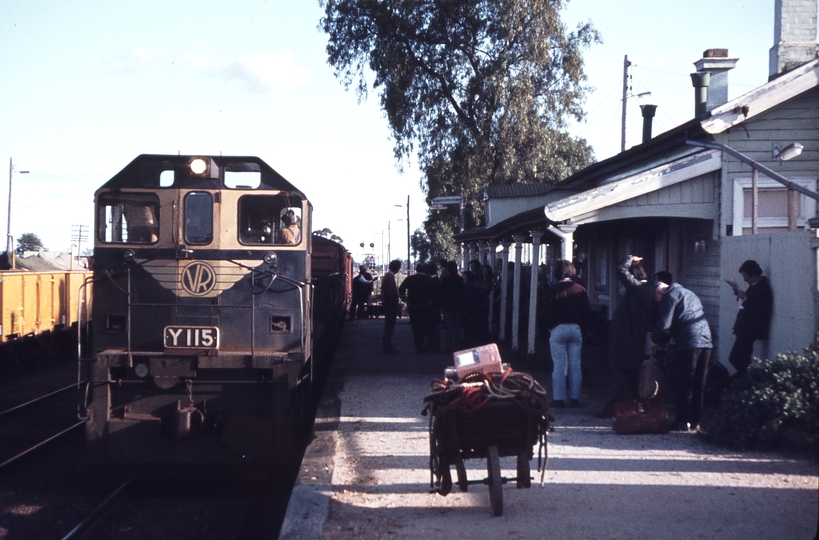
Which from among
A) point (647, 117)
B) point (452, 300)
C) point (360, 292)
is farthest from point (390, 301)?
point (360, 292)

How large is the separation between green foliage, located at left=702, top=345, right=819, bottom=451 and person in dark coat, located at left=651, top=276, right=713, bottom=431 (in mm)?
452

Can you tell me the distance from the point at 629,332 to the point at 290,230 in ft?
13.3

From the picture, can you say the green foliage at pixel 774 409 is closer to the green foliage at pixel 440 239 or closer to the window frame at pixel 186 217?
the window frame at pixel 186 217

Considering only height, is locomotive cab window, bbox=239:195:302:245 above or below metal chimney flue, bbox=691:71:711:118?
below

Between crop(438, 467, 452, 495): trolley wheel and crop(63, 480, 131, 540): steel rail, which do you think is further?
crop(63, 480, 131, 540): steel rail

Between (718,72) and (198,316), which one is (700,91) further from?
(198,316)

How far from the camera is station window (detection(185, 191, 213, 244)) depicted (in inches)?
302

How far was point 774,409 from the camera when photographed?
23.1 ft

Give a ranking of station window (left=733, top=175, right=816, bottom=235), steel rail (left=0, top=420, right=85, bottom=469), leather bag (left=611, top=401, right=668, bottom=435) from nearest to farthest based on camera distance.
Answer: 1. leather bag (left=611, top=401, right=668, bottom=435)
2. steel rail (left=0, top=420, right=85, bottom=469)
3. station window (left=733, top=175, right=816, bottom=235)

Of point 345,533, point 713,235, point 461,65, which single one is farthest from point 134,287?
point 461,65

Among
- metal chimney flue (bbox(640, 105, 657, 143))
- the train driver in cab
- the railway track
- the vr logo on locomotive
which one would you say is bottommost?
the railway track

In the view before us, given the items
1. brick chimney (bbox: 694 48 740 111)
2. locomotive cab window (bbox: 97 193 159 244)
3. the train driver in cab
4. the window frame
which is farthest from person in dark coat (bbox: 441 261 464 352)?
locomotive cab window (bbox: 97 193 159 244)

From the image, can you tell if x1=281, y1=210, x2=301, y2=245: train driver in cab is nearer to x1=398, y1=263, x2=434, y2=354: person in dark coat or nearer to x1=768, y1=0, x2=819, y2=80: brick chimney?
x1=398, y1=263, x2=434, y2=354: person in dark coat

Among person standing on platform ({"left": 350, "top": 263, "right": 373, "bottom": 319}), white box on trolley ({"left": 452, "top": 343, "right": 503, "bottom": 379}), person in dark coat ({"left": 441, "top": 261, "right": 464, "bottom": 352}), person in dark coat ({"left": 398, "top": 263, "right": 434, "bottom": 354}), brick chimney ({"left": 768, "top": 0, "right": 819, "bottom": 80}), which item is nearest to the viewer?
white box on trolley ({"left": 452, "top": 343, "right": 503, "bottom": 379})
